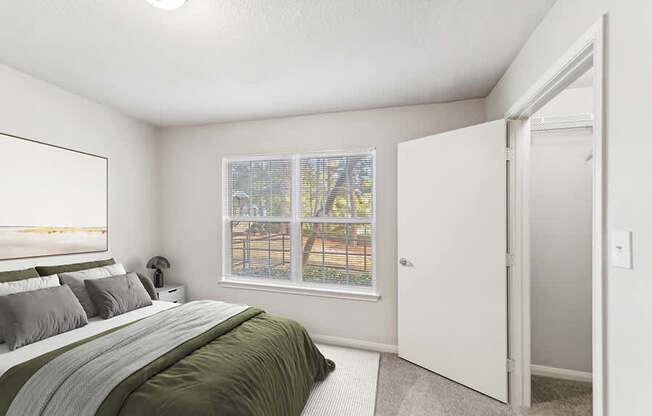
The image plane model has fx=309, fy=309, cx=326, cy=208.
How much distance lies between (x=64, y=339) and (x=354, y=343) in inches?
94.1

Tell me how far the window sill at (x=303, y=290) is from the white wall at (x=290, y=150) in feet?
0.18

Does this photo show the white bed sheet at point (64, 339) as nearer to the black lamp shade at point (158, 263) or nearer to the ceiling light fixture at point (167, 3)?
the black lamp shade at point (158, 263)

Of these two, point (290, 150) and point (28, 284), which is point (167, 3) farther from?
point (28, 284)

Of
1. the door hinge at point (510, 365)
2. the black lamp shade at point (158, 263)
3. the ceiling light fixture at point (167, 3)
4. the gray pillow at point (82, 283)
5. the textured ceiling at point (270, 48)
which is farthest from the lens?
the black lamp shade at point (158, 263)

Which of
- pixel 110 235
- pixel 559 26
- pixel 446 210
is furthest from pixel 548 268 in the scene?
pixel 110 235

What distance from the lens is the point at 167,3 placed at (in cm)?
157

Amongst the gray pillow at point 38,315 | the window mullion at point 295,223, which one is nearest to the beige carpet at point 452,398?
the window mullion at point 295,223

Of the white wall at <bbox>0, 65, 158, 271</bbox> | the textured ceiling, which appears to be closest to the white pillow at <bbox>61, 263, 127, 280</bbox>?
the white wall at <bbox>0, 65, 158, 271</bbox>

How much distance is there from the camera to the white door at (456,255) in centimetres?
228

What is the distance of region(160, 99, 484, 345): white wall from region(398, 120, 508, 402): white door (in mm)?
223

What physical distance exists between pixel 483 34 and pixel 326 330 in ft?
9.62

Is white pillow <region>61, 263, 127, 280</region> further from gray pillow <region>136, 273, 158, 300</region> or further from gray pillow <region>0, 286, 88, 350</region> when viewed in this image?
gray pillow <region>0, 286, 88, 350</region>

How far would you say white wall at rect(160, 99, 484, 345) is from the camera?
312cm

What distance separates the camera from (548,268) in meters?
2.62
